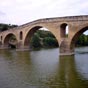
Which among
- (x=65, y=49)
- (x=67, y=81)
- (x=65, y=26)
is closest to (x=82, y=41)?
(x=65, y=26)

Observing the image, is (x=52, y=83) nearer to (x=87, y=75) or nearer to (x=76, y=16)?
(x=87, y=75)

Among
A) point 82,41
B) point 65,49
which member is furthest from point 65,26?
point 82,41

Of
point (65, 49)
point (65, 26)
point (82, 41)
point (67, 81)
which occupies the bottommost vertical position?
point (67, 81)

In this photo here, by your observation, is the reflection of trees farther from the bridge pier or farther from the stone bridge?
the stone bridge

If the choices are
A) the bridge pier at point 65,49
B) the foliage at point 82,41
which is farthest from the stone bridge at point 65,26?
A: the foliage at point 82,41

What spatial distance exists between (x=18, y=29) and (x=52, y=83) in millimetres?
37739

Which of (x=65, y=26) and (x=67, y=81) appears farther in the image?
(x=65, y=26)

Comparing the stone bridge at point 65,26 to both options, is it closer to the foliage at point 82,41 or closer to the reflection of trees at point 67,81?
the reflection of trees at point 67,81

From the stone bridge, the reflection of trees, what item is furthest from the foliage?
the reflection of trees

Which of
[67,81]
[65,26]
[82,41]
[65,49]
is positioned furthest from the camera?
[82,41]

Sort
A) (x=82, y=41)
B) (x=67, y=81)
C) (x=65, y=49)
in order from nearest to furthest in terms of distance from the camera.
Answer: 1. (x=67, y=81)
2. (x=65, y=49)
3. (x=82, y=41)

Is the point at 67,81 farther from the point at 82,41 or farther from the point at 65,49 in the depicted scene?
the point at 82,41

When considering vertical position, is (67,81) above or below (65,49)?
below

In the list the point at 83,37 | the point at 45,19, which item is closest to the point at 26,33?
the point at 45,19
